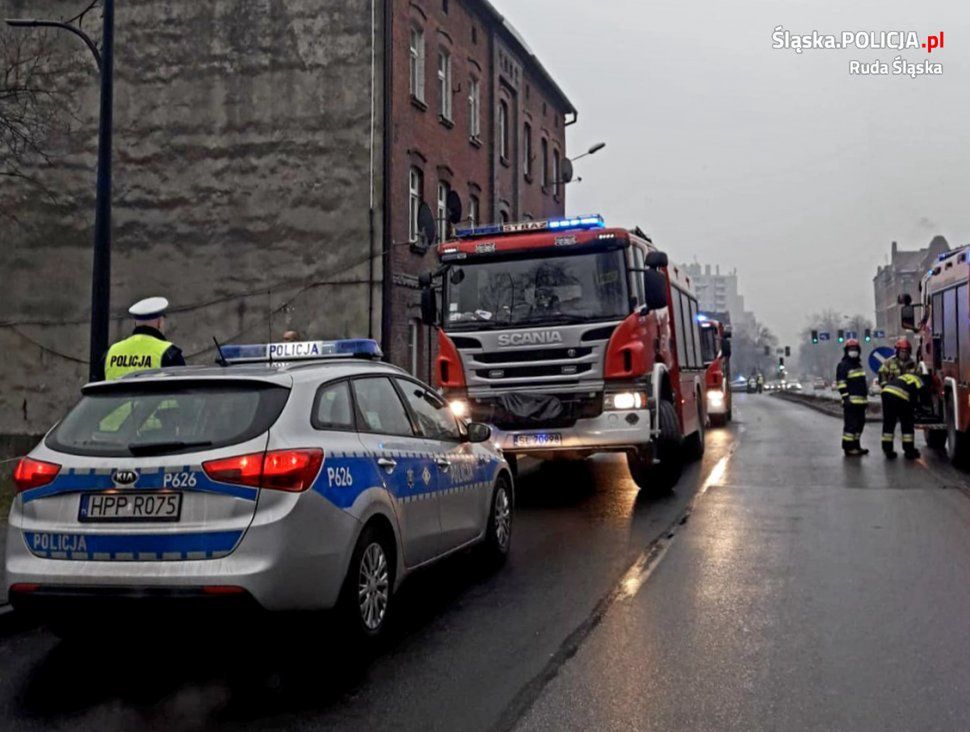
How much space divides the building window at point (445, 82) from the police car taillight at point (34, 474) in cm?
2098

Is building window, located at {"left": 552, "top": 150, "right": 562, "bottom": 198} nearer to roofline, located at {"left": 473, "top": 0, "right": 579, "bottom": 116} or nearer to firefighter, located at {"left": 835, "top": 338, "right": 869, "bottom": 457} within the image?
roofline, located at {"left": 473, "top": 0, "right": 579, "bottom": 116}

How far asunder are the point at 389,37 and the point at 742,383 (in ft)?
263

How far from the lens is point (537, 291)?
11289mm

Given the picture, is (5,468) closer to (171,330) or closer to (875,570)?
(171,330)

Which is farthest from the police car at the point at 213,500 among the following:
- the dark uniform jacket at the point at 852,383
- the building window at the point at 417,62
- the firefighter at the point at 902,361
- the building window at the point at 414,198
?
the building window at the point at 417,62

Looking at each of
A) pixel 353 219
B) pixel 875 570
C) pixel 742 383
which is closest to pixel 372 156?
pixel 353 219

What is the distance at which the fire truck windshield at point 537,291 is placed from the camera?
11.0 m

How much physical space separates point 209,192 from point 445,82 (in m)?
6.78

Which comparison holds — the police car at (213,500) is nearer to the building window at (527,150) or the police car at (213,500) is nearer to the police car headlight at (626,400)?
the police car headlight at (626,400)

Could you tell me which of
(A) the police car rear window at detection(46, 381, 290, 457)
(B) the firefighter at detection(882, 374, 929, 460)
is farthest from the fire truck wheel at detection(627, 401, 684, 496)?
(A) the police car rear window at detection(46, 381, 290, 457)

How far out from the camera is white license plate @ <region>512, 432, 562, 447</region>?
35.7 ft

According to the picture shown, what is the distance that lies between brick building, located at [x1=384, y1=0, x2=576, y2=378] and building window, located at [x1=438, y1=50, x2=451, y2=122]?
0.08 feet

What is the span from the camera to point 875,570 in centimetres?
731

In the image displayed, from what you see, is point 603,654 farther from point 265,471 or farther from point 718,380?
point 718,380
